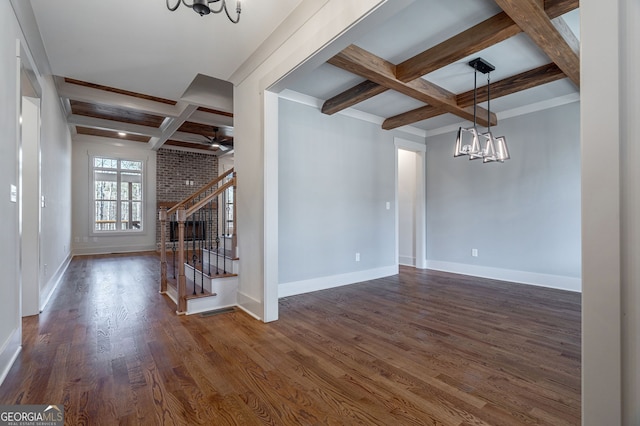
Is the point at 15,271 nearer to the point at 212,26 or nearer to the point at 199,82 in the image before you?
the point at 212,26

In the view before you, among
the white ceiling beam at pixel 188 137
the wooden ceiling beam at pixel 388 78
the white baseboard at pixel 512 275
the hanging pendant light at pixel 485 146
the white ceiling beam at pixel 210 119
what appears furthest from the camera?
the white ceiling beam at pixel 188 137

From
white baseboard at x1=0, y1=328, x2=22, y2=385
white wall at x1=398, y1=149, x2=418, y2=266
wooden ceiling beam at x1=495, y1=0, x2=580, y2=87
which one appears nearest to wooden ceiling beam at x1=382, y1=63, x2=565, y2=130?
wooden ceiling beam at x1=495, y1=0, x2=580, y2=87

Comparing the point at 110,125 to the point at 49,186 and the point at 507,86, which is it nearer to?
the point at 49,186

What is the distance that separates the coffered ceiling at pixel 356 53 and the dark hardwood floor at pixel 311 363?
2319 mm

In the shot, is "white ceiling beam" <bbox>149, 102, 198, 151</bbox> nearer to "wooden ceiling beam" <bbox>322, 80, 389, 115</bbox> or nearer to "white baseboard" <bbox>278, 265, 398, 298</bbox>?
"wooden ceiling beam" <bbox>322, 80, 389, 115</bbox>

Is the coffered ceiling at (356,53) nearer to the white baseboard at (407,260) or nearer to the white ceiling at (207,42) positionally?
the white ceiling at (207,42)

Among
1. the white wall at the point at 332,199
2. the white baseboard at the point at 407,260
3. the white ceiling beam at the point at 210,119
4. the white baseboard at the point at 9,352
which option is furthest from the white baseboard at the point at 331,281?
the white ceiling beam at the point at 210,119

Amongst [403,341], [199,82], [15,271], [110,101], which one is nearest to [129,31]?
[199,82]

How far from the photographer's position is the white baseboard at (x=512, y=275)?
4.04m

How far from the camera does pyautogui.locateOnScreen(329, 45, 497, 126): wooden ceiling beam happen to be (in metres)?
2.82

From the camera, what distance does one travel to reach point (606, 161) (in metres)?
0.99

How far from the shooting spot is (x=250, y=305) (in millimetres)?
3186

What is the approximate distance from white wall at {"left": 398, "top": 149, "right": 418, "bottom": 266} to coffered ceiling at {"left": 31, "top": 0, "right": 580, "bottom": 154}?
1709mm

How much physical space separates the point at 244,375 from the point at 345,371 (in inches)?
26.2
